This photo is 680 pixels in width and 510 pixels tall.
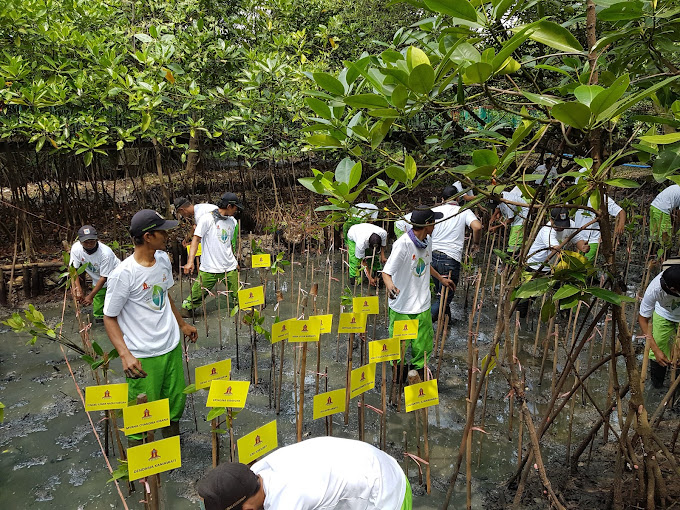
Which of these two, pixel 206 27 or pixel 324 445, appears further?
pixel 206 27

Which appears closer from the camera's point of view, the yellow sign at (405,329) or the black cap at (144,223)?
the black cap at (144,223)

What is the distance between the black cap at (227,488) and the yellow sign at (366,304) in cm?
193

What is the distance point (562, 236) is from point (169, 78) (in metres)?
5.02

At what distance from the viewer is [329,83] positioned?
152 centimetres

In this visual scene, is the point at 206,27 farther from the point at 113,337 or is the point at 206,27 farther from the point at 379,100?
the point at 379,100

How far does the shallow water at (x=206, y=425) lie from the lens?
3133 millimetres

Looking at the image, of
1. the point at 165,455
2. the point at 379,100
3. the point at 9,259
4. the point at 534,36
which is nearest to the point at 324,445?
the point at 165,455

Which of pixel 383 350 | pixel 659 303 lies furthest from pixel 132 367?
pixel 659 303

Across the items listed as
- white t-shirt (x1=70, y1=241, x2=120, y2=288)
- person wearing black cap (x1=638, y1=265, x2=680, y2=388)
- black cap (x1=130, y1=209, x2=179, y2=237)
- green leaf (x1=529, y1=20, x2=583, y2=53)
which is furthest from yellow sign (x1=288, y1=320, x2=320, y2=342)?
white t-shirt (x1=70, y1=241, x2=120, y2=288)

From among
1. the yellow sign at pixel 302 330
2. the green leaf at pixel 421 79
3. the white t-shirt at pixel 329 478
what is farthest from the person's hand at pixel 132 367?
the green leaf at pixel 421 79

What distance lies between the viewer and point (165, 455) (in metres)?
2.17

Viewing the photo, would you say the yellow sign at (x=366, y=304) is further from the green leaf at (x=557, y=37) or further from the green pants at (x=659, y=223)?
the green pants at (x=659, y=223)

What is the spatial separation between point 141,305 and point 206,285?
92.1 inches

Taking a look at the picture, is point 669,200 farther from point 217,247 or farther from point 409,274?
point 217,247
